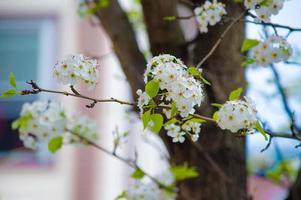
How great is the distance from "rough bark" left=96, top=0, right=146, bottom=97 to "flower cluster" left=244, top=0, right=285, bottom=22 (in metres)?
0.46

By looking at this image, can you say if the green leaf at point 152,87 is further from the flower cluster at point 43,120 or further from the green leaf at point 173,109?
the flower cluster at point 43,120

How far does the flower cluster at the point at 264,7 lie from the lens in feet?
3.23

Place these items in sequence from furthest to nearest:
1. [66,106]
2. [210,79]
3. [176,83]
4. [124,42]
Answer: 1. [66,106]
2. [124,42]
3. [210,79]
4. [176,83]

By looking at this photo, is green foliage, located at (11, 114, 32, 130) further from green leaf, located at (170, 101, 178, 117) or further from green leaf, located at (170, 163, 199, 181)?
green leaf, located at (170, 101, 178, 117)

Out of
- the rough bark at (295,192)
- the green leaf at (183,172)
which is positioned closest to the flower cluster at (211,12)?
the green leaf at (183,172)

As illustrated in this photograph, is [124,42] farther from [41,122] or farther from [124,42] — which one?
[41,122]

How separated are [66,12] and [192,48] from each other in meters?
4.31

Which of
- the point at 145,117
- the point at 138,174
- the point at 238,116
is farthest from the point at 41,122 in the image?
the point at 238,116

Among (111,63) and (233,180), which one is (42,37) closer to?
(111,63)

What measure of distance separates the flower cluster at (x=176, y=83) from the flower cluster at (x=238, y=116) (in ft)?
0.19

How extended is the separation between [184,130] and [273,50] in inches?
11.1

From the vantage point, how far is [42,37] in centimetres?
561

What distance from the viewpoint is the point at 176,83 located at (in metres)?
0.77

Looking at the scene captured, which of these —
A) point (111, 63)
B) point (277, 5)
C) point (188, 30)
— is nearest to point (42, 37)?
point (111, 63)
